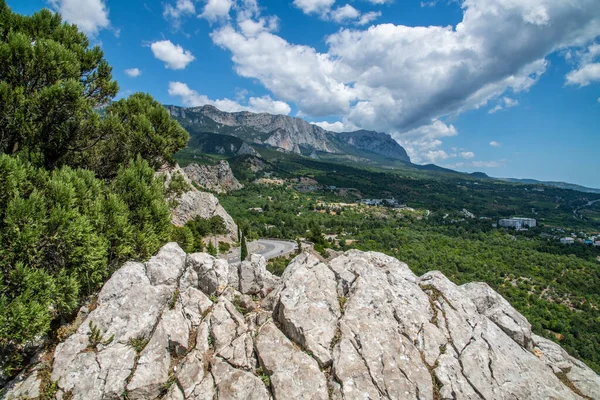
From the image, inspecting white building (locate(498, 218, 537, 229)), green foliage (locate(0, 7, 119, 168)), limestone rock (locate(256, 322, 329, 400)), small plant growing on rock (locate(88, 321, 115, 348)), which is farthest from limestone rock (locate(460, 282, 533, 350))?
white building (locate(498, 218, 537, 229))

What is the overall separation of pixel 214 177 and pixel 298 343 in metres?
161

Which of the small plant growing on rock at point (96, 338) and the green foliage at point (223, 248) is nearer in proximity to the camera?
the small plant growing on rock at point (96, 338)

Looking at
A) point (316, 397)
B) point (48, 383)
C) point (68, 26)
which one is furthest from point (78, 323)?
point (68, 26)

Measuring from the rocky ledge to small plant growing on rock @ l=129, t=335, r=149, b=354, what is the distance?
3 centimetres

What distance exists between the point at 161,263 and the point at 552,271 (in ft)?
305

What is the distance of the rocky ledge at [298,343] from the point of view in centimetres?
907

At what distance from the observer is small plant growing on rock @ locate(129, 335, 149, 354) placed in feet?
32.3

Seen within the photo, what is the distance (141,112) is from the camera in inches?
721

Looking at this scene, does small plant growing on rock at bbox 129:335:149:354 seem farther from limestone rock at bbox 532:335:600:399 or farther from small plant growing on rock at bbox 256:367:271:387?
limestone rock at bbox 532:335:600:399

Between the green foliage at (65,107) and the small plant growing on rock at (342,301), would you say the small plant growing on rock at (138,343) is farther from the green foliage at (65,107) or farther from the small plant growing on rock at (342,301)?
the green foliage at (65,107)

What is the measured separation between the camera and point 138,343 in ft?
32.7

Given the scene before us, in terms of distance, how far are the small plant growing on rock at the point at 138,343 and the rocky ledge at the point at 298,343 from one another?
0.03 meters

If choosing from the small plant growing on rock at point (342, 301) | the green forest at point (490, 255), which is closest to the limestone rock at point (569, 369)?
the small plant growing on rock at point (342, 301)

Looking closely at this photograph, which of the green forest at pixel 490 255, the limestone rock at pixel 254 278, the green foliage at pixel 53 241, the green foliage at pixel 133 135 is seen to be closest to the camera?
the green foliage at pixel 53 241
